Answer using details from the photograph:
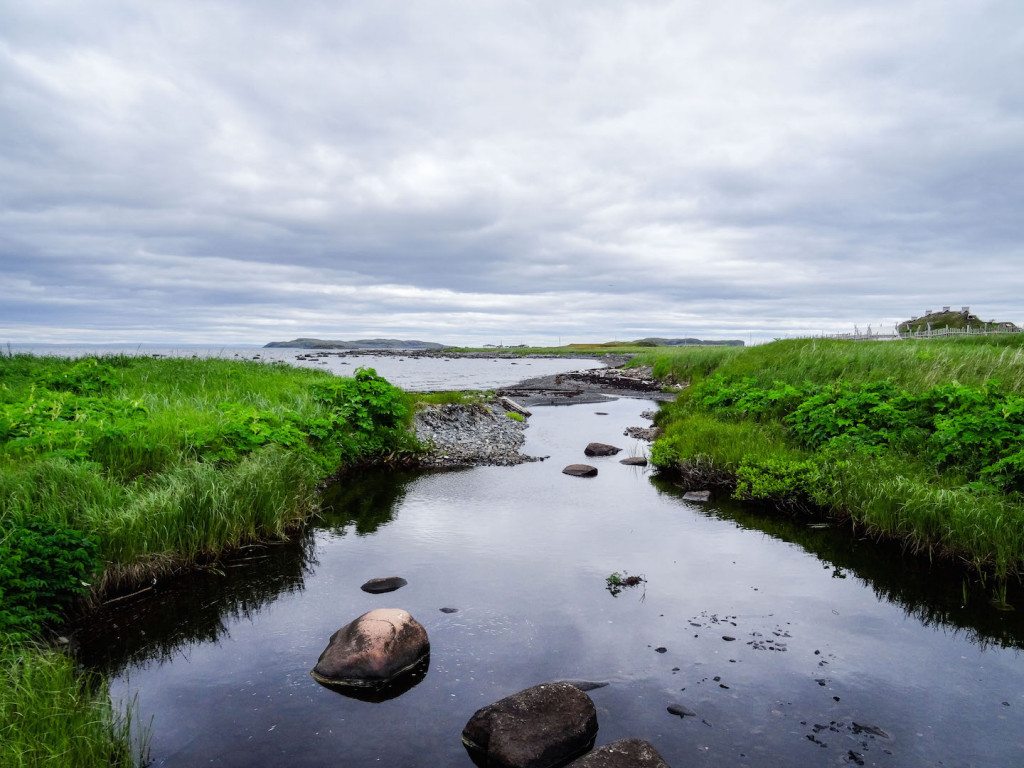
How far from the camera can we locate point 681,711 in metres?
7.21

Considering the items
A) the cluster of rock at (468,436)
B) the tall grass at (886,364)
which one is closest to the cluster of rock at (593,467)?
the cluster of rock at (468,436)

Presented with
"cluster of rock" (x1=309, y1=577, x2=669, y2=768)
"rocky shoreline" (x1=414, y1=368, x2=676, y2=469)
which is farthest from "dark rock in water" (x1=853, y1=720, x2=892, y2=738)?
"rocky shoreline" (x1=414, y1=368, x2=676, y2=469)

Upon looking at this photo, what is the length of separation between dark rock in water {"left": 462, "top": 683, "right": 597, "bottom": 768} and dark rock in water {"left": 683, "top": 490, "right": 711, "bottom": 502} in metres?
11.2

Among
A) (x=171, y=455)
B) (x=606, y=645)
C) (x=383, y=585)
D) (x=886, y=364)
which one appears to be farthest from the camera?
(x=886, y=364)

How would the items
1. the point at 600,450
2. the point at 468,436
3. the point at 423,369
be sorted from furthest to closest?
the point at 423,369 → the point at 468,436 → the point at 600,450

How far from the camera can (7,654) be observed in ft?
21.2

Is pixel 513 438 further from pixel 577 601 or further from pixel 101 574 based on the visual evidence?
pixel 101 574

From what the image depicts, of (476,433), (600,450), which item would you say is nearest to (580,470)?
(600,450)

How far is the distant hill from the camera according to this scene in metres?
55.4

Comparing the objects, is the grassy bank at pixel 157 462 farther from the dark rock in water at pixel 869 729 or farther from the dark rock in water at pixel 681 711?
the dark rock in water at pixel 869 729

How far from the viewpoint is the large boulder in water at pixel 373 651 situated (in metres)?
7.83

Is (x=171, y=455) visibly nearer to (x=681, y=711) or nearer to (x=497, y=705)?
(x=497, y=705)

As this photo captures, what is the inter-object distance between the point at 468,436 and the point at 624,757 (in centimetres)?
2030

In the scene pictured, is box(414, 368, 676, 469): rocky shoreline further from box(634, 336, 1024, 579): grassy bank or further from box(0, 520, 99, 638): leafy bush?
box(0, 520, 99, 638): leafy bush
